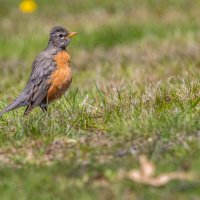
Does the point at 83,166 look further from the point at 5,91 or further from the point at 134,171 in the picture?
the point at 5,91

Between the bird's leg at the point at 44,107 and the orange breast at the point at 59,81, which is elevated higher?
the orange breast at the point at 59,81

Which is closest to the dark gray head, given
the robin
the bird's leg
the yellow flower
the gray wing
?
the robin

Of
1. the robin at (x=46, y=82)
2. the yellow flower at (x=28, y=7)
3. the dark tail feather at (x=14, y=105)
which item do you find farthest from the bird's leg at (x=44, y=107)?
the yellow flower at (x=28, y=7)

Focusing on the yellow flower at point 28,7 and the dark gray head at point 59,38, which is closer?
the dark gray head at point 59,38

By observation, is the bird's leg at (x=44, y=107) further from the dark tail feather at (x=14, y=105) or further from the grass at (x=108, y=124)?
the dark tail feather at (x=14, y=105)

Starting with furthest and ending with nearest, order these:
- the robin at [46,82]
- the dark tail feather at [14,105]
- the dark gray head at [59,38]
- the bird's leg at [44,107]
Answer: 1. the dark gray head at [59,38]
2. the robin at [46,82]
3. the bird's leg at [44,107]
4. the dark tail feather at [14,105]

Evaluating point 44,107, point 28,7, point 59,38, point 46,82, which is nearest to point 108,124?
point 44,107

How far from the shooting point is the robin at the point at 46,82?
8648 millimetres

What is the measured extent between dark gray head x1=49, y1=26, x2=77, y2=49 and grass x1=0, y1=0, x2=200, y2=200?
680mm

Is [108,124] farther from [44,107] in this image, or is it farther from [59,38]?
[59,38]

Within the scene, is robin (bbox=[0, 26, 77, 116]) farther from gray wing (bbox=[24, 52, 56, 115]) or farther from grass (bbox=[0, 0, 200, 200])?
grass (bbox=[0, 0, 200, 200])

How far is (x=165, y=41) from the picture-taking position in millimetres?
13125

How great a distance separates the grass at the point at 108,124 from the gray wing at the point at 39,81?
169mm

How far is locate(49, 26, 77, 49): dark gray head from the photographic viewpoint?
9.50 meters
